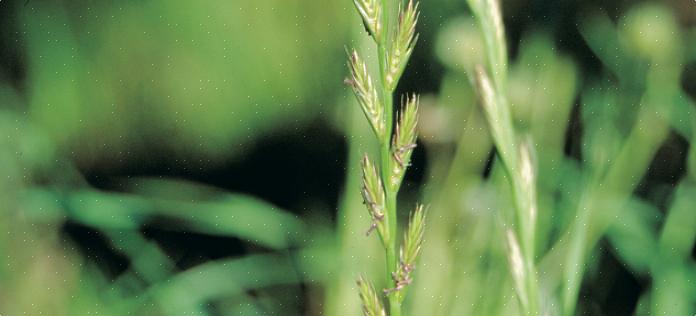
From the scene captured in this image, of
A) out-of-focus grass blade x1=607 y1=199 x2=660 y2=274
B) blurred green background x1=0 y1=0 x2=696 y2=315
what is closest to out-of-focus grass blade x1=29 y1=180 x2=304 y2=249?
blurred green background x1=0 y1=0 x2=696 y2=315

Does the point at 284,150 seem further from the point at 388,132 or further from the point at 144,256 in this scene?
the point at 388,132

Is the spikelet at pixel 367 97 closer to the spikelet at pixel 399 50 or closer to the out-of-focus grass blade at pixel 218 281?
the spikelet at pixel 399 50

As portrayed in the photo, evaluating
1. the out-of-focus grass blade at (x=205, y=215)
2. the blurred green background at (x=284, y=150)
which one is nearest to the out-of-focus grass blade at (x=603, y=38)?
the blurred green background at (x=284, y=150)

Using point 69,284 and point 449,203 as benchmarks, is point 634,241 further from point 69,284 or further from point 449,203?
point 69,284

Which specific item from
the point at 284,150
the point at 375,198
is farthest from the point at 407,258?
the point at 284,150

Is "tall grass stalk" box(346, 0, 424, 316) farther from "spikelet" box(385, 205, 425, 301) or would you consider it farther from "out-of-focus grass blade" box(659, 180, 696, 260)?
"out-of-focus grass blade" box(659, 180, 696, 260)

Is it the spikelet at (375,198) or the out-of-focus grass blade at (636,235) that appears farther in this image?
the out-of-focus grass blade at (636,235)

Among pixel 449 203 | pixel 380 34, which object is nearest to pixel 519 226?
pixel 380 34
